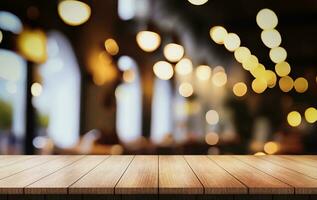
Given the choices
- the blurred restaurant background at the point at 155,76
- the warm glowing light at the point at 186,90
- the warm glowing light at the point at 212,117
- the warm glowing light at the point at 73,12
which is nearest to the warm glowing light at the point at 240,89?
the blurred restaurant background at the point at 155,76

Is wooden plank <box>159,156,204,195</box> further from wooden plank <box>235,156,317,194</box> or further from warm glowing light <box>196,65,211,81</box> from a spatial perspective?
warm glowing light <box>196,65,211,81</box>

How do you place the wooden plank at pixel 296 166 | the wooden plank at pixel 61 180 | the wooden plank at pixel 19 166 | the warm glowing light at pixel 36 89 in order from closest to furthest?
the wooden plank at pixel 61 180 → the wooden plank at pixel 19 166 → the wooden plank at pixel 296 166 → the warm glowing light at pixel 36 89

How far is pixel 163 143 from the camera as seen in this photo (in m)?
3.18

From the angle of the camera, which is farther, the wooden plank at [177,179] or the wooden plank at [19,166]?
the wooden plank at [19,166]

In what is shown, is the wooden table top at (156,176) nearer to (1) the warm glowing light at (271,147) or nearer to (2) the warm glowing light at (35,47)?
(1) the warm glowing light at (271,147)

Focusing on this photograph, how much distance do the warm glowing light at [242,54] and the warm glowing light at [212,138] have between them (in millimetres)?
607

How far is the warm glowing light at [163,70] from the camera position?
3.15m

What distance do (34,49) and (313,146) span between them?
2.30 metres

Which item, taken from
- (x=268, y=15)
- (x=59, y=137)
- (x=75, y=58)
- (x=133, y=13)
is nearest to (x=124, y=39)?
(x=133, y=13)

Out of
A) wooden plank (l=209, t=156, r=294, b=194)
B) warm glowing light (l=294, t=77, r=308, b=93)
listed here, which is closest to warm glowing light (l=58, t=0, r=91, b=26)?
wooden plank (l=209, t=156, r=294, b=194)

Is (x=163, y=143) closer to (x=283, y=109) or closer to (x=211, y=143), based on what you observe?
(x=211, y=143)

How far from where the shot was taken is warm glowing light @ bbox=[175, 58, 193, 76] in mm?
3178

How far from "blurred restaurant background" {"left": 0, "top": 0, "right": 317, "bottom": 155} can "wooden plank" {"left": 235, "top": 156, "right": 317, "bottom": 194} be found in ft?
2.20

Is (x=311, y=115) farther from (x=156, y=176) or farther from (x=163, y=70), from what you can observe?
(x=156, y=176)
